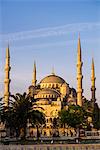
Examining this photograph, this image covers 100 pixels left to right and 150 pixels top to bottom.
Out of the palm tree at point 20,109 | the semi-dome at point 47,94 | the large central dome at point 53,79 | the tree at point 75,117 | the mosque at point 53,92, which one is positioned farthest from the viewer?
the large central dome at point 53,79

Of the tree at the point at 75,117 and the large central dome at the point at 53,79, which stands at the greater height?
the large central dome at the point at 53,79

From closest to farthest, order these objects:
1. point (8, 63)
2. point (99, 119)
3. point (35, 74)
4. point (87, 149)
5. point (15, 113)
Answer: point (87, 149) < point (15, 113) < point (99, 119) < point (8, 63) < point (35, 74)

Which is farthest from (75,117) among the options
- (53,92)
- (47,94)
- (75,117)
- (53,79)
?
(53,79)

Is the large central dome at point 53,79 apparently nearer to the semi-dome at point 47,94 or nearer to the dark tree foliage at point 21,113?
the semi-dome at point 47,94

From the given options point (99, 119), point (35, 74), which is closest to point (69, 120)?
point (99, 119)

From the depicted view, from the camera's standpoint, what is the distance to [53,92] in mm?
62406

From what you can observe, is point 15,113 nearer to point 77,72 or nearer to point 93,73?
point 77,72

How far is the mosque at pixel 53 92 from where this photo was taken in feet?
161

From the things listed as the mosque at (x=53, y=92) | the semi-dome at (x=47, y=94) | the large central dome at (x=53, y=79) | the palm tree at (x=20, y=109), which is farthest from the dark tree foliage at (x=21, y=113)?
the large central dome at (x=53, y=79)

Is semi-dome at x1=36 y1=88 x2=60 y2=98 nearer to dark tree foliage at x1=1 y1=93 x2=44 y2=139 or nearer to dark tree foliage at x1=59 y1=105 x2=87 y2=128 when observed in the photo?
dark tree foliage at x1=59 y1=105 x2=87 y2=128

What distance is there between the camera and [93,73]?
180ft

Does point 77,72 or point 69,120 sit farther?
point 77,72

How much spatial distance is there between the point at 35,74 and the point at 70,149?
47.0 meters

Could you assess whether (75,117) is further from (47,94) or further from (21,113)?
(47,94)
